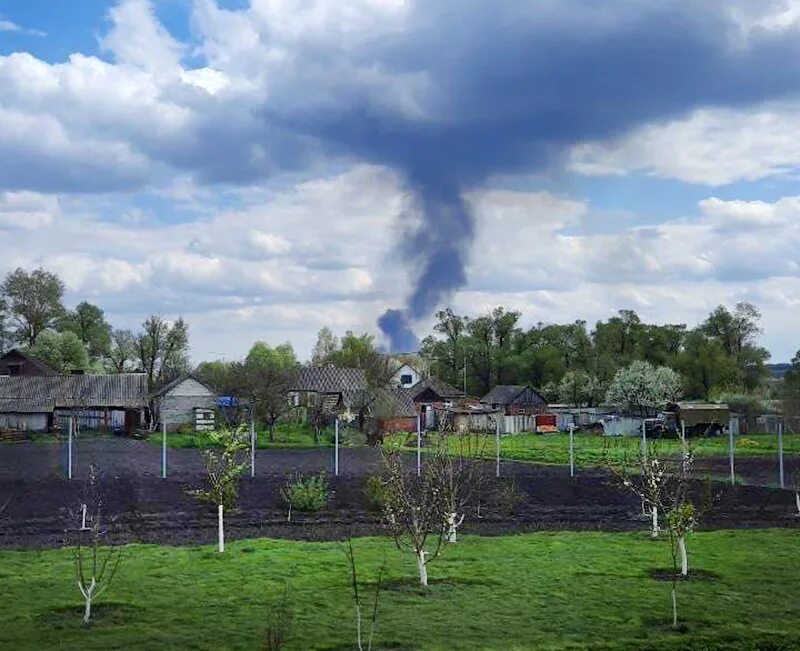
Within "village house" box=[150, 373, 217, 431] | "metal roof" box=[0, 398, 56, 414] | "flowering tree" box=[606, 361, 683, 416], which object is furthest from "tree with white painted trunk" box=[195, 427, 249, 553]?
"flowering tree" box=[606, 361, 683, 416]

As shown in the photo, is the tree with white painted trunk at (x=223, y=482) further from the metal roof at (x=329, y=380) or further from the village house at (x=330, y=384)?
the metal roof at (x=329, y=380)

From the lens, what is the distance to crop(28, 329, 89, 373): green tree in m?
82.9

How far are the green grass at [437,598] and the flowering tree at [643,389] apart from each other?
5296 centimetres

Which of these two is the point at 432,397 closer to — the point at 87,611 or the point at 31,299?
the point at 31,299

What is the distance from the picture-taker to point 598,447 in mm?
49656

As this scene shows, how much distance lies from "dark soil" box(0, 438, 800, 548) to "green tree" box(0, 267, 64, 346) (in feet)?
189

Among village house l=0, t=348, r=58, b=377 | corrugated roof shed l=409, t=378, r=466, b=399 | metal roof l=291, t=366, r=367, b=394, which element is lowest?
corrugated roof shed l=409, t=378, r=466, b=399

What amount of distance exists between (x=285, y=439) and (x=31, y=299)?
154 feet

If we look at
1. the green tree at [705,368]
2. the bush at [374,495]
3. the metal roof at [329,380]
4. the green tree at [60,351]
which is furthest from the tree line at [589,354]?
the bush at [374,495]

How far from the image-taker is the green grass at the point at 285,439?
49578 millimetres

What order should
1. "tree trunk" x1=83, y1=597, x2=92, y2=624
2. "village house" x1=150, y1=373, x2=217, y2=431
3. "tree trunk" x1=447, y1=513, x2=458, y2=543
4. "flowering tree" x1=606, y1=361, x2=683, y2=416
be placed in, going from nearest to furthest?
"tree trunk" x1=83, y1=597, x2=92, y2=624 < "tree trunk" x1=447, y1=513, x2=458, y2=543 < "village house" x1=150, y1=373, x2=217, y2=431 < "flowering tree" x1=606, y1=361, x2=683, y2=416

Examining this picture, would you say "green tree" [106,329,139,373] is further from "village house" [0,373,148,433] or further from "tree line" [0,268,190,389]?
"village house" [0,373,148,433]

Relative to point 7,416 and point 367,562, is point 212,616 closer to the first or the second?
point 367,562

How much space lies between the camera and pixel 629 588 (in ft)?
50.7
